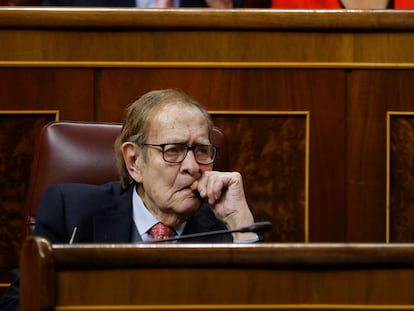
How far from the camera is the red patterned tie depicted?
1.21 m

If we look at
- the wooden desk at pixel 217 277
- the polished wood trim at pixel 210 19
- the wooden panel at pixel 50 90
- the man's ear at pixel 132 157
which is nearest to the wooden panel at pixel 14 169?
the wooden panel at pixel 50 90

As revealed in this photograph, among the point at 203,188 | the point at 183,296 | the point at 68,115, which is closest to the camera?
the point at 183,296

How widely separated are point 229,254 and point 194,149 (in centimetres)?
45

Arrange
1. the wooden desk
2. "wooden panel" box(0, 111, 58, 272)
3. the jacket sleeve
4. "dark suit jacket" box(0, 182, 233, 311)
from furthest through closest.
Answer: "wooden panel" box(0, 111, 58, 272)
"dark suit jacket" box(0, 182, 233, 311)
the jacket sleeve
the wooden desk

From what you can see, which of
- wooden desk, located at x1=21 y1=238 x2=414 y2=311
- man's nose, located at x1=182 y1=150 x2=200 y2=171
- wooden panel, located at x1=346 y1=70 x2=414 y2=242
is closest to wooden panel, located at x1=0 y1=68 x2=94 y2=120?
man's nose, located at x1=182 y1=150 x2=200 y2=171

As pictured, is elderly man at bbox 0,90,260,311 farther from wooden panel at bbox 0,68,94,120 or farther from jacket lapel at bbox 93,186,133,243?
wooden panel at bbox 0,68,94,120

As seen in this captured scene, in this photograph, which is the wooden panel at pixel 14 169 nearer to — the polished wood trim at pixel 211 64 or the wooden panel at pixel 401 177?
the polished wood trim at pixel 211 64

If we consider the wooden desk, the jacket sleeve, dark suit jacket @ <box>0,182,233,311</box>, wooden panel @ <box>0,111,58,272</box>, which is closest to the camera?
the wooden desk

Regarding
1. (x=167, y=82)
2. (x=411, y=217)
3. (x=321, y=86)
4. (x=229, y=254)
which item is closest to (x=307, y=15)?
(x=321, y=86)

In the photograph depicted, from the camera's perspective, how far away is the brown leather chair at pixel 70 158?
4.06 ft

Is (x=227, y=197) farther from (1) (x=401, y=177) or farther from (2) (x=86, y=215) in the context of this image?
(1) (x=401, y=177)

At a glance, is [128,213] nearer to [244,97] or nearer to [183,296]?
[244,97]

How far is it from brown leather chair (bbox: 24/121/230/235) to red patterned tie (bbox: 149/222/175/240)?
0.33 feet

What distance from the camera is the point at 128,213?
1218 mm
